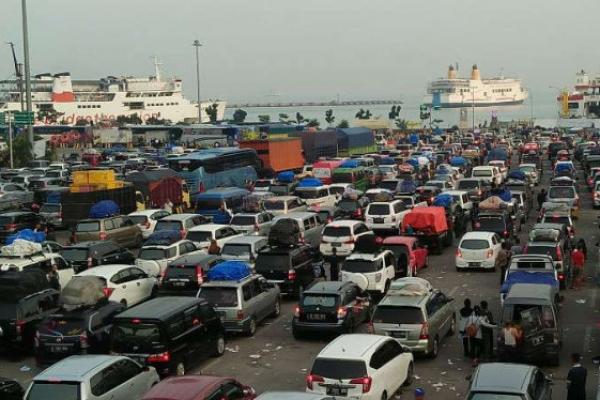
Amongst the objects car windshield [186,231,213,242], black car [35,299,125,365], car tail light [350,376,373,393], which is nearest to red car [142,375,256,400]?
car tail light [350,376,373,393]

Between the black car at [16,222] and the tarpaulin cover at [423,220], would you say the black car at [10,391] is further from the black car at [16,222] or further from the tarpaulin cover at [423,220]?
the black car at [16,222]

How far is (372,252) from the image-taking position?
22469 millimetres

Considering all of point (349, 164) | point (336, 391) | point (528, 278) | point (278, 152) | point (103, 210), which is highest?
point (278, 152)

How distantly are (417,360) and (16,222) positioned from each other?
2073 cm

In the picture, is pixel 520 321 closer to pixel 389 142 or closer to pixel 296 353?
pixel 296 353

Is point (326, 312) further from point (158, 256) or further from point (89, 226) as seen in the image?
point (89, 226)

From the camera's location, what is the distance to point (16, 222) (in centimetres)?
3316

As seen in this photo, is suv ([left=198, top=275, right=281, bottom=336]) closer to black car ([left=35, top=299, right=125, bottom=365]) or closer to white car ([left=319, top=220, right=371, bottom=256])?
black car ([left=35, top=299, right=125, bottom=365])

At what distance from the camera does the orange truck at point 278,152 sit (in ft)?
174

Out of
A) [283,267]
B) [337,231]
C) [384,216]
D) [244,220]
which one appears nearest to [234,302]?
[283,267]

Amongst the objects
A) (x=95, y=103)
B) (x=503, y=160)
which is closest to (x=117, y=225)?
(x=503, y=160)

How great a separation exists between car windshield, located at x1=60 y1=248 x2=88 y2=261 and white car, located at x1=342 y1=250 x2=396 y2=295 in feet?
24.8

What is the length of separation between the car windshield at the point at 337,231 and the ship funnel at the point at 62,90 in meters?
123

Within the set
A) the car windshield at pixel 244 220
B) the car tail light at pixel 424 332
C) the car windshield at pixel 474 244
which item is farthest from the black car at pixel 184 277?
the car windshield at pixel 244 220
